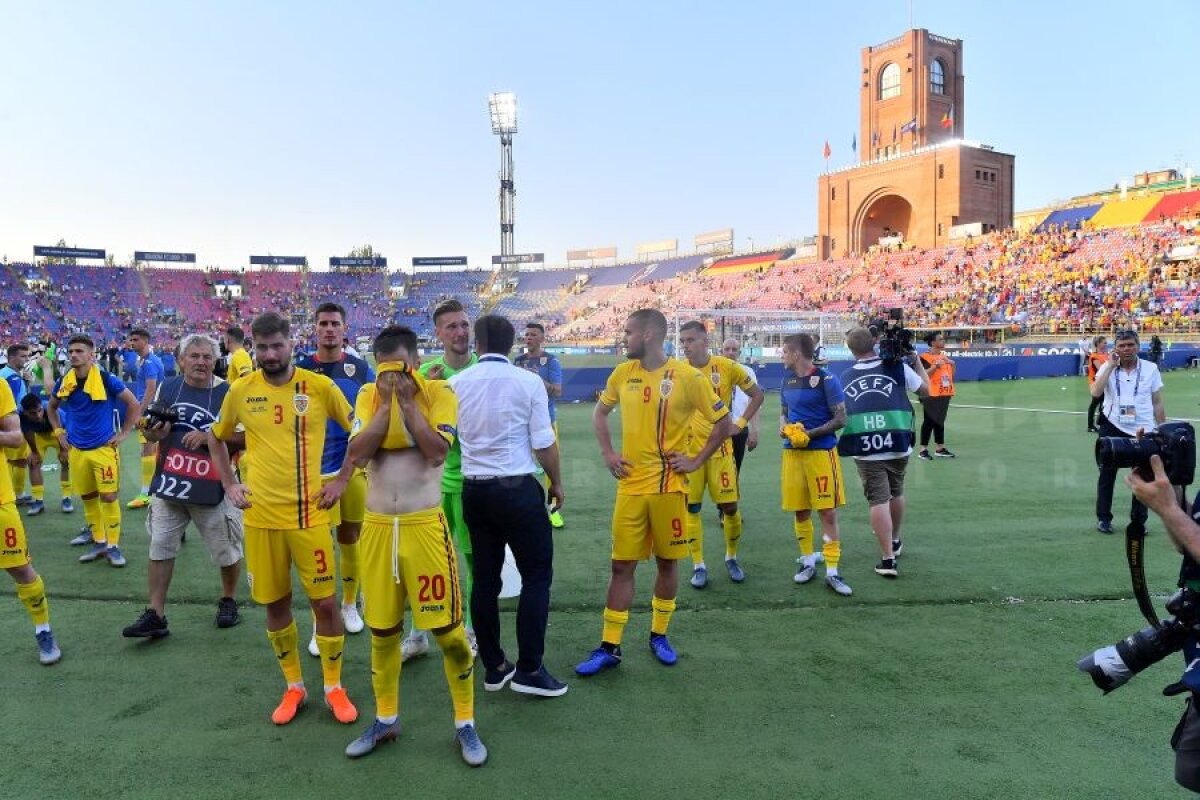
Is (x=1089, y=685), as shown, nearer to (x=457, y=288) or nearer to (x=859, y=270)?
(x=859, y=270)

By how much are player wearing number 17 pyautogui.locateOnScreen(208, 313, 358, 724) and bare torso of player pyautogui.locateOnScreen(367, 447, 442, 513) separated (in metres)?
0.44

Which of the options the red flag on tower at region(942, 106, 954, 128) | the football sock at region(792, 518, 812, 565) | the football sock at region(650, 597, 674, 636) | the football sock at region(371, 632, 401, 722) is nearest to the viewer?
the football sock at region(371, 632, 401, 722)

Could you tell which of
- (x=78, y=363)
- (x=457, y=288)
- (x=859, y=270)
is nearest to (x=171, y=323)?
(x=457, y=288)

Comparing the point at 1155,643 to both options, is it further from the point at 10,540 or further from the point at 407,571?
the point at 10,540

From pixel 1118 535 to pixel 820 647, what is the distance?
4.16m

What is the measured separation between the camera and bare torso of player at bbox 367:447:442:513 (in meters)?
3.29

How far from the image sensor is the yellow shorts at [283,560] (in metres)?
3.70

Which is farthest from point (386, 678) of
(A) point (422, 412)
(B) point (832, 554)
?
(B) point (832, 554)

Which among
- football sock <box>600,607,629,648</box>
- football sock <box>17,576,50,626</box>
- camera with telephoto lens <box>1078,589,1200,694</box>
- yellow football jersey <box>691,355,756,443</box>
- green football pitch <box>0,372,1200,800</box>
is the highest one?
yellow football jersey <box>691,355,756,443</box>

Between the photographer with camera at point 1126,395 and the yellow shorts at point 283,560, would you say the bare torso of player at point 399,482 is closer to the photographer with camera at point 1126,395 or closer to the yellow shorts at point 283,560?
the yellow shorts at point 283,560

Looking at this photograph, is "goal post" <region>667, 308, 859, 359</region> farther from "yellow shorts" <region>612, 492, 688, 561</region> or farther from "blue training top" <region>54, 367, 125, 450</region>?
"yellow shorts" <region>612, 492, 688, 561</region>

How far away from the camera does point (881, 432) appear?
585 cm

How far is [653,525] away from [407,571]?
60.0 inches

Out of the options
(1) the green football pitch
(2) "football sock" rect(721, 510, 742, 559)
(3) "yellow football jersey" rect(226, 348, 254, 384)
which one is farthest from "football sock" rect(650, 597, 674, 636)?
(3) "yellow football jersey" rect(226, 348, 254, 384)
